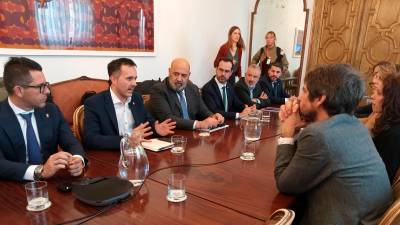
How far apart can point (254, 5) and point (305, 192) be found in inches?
207

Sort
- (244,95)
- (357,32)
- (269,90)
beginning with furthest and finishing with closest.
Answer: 1. (357,32)
2. (269,90)
3. (244,95)

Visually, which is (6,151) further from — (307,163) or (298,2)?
(298,2)

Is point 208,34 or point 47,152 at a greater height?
point 208,34

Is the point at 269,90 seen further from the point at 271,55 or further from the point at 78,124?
the point at 78,124

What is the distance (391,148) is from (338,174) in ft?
1.62

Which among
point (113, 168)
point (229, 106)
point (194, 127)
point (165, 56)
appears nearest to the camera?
point (113, 168)

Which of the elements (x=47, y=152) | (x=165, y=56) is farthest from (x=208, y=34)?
(x=47, y=152)

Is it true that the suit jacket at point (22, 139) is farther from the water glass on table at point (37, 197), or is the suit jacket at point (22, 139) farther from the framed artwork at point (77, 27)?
the framed artwork at point (77, 27)

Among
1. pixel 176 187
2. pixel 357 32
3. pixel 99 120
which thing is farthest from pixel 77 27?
pixel 357 32

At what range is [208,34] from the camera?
5.25m

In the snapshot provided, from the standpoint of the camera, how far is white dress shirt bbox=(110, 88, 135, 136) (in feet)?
6.73

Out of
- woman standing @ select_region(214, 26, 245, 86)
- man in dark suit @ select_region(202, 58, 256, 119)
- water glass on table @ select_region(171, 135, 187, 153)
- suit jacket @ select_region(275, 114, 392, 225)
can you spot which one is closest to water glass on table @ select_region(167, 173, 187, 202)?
suit jacket @ select_region(275, 114, 392, 225)

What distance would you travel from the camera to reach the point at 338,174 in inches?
45.2

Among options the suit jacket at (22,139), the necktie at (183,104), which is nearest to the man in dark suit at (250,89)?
the necktie at (183,104)
